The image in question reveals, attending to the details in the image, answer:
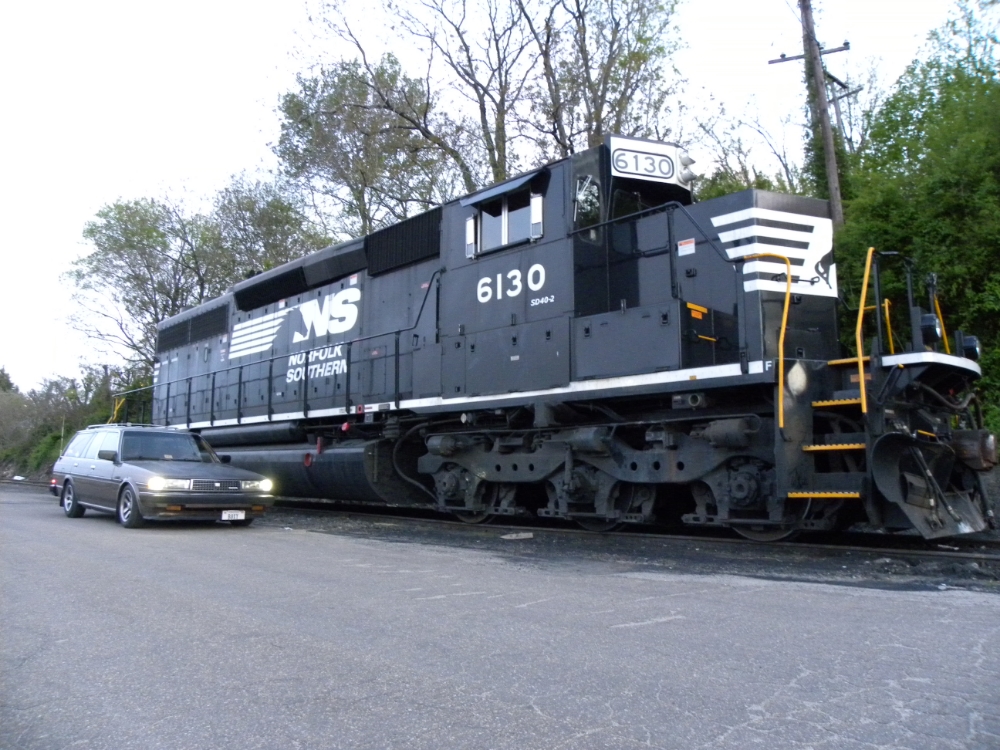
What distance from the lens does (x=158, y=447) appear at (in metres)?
12.0

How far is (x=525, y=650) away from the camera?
4.35m

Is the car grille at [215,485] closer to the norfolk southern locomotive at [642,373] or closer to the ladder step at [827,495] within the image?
the norfolk southern locomotive at [642,373]

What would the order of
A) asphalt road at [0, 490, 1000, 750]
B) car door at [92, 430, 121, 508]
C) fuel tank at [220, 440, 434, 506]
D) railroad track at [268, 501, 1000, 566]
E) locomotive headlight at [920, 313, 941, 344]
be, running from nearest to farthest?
asphalt road at [0, 490, 1000, 750], railroad track at [268, 501, 1000, 566], locomotive headlight at [920, 313, 941, 344], car door at [92, 430, 121, 508], fuel tank at [220, 440, 434, 506]

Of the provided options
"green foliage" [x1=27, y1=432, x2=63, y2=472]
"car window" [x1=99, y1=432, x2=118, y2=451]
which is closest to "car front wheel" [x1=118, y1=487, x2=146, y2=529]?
"car window" [x1=99, y1=432, x2=118, y2=451]

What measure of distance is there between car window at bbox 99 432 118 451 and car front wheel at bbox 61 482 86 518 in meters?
1.09

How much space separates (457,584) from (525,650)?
2105 millimetres

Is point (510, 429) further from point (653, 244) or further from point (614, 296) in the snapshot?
point (653, 244)

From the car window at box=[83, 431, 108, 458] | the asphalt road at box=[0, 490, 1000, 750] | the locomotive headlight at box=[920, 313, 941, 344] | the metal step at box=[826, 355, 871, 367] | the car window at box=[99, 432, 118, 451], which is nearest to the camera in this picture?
the asphalt road at box=[0, 490, 1000, 750]

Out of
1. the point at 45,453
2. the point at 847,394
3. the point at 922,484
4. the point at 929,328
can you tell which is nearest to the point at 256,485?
the point at 847,394

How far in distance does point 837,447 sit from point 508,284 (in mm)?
4249

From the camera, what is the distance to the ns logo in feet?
43.8

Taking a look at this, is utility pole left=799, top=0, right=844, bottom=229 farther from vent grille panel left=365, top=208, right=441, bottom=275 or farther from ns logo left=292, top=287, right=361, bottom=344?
ns logo left=292, top=287, right=361, bottom=344

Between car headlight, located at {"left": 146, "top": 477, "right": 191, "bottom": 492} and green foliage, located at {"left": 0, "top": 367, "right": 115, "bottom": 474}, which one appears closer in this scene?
car headlight, located at {"left": 146, "top": 477, "right": 191, "bottom": 492}

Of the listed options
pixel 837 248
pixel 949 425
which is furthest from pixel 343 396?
pixel 837 248
